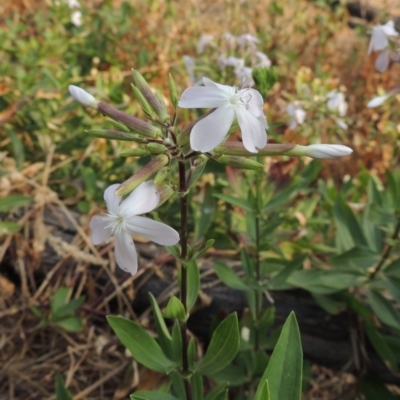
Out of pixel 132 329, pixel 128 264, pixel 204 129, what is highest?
pixel 204 129

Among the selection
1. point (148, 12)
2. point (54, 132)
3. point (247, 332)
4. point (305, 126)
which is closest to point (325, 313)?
point (247, 332)

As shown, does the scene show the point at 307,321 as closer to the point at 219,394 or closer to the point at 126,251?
the point at 219,394

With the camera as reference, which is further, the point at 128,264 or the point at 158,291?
the point at 158,291

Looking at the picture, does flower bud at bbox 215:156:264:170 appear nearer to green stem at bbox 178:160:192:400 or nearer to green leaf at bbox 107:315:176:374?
green stem at bbox 178:160:192:400

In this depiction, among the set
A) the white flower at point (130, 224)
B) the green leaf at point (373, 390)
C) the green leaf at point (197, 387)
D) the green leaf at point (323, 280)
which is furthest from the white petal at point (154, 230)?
the green leaf at point (373, 390)

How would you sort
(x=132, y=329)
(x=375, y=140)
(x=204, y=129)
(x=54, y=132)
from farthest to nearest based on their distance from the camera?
(x=375, y=140) → (x=54, y=132) → (x=132, y=329) → (x=204, y=129)

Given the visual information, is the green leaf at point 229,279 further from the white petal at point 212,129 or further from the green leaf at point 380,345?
the white petal at point 212,129

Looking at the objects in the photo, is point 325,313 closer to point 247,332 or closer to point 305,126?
point 247,332

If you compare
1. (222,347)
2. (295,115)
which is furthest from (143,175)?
(295,115)
